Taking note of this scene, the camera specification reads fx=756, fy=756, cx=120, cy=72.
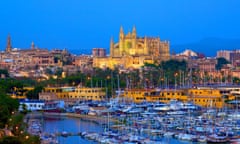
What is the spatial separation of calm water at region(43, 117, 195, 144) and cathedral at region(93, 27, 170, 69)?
3692 cm

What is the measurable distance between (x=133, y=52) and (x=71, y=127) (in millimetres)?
47783

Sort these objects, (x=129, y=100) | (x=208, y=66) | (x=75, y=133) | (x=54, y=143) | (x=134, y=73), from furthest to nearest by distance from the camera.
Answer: (x=208, y=66), (x=134, y=73), (x=129, y=100), (x=75, y=133), (x=54, y=143)

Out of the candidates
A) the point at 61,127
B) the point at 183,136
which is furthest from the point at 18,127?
the point at 61,127

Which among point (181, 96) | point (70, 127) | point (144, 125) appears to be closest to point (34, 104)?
point (181, 96)

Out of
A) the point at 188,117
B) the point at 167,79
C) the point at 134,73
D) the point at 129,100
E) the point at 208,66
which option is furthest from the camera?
the point at 208,66

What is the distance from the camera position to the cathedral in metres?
79.6

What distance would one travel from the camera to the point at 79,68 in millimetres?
76500

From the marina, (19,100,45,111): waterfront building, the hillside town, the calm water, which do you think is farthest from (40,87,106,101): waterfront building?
the calm water

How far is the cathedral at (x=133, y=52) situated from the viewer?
7956cm

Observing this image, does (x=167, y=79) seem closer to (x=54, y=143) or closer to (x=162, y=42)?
(x=162, y=42)

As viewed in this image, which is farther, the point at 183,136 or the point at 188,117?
the point at 188,117

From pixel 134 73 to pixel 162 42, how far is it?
2271 cm

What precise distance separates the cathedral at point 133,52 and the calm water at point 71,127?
3692 cm

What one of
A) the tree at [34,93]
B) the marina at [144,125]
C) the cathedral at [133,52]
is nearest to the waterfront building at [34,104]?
the marina at [144,125]
